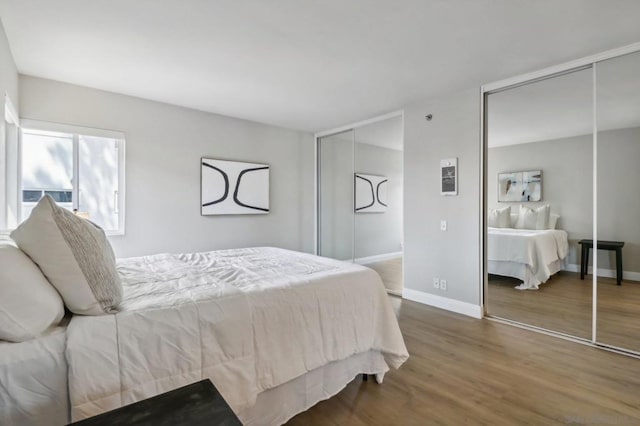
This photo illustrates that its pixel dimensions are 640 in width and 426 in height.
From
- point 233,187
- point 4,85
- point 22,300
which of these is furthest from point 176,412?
point 233,187

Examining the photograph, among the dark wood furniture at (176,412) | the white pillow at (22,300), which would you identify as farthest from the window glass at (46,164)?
the dark wood furniture at (176,412)

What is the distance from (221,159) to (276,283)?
10.3ft

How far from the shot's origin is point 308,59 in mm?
2859

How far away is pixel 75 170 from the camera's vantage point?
3537 mm

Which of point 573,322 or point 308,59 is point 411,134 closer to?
point 308,59

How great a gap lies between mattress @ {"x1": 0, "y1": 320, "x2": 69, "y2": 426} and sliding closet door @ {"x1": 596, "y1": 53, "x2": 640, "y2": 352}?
3840 millimetres

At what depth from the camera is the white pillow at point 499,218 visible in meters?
3.39

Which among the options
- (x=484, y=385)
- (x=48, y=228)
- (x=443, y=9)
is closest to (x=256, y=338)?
(x=48, y=228)

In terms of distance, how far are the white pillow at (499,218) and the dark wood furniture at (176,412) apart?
336 cm

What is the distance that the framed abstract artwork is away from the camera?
3.19 meters

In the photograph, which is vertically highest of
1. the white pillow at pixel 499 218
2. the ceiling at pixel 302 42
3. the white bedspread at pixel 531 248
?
the ceiling at pixel 302 42

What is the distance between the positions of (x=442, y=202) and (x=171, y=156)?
3534 millimetres

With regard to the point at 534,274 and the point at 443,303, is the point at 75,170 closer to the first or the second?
the point at 443,303

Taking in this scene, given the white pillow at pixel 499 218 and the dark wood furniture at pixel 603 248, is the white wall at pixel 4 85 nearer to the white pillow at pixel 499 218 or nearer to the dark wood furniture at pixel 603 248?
the white pillow at pixel 499 218
